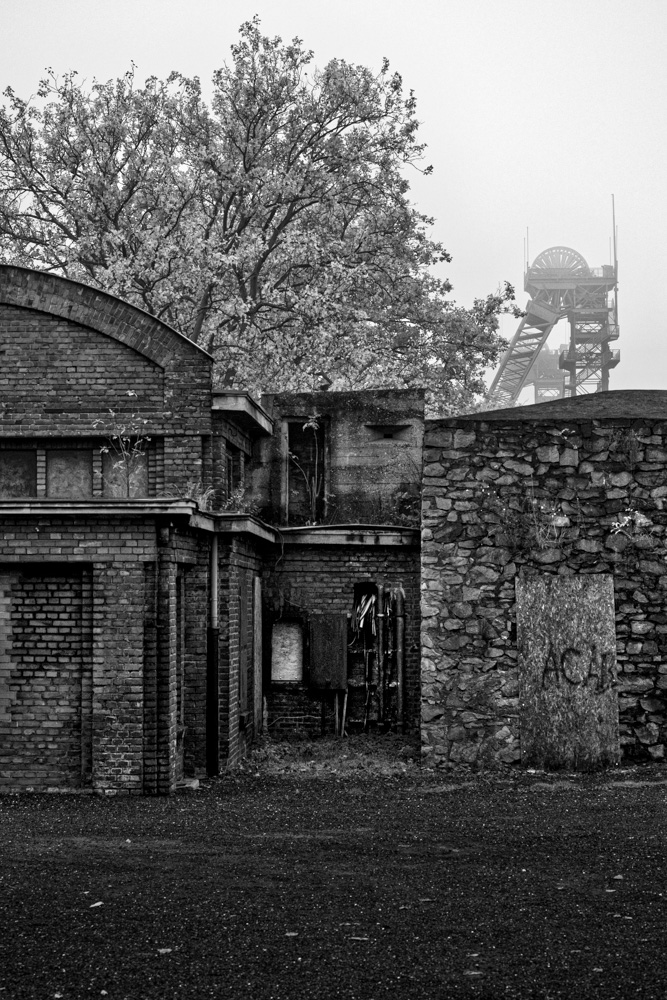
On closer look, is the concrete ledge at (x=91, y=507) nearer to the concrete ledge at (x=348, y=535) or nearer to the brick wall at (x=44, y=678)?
the brick wall at (x=44, y=678)

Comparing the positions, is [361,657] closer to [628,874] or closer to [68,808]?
[68,808]

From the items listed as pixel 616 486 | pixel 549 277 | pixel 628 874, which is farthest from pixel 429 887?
pixel 549 277

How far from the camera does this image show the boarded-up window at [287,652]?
55.6 ft

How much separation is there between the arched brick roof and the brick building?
0.03 m

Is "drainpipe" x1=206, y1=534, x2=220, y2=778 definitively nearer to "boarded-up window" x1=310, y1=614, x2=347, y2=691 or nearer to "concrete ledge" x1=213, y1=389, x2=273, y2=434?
"concrete ledge" x1=213, y1=389, x2=273, y2=434

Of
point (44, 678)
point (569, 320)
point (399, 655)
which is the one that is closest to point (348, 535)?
point (399, 655)

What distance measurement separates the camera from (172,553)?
12344 mm

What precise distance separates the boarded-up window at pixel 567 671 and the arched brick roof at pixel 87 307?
537 centimetres

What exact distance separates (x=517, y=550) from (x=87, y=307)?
6.33m

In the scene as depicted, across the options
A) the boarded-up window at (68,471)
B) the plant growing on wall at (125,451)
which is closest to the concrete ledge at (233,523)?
the plant growing on wall at (125,451)

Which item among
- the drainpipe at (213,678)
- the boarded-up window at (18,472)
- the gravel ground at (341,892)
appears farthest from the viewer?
the boarded-up window at (18,472)

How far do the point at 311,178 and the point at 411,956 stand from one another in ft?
65.6

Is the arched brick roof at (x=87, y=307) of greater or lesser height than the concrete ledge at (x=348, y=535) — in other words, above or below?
above

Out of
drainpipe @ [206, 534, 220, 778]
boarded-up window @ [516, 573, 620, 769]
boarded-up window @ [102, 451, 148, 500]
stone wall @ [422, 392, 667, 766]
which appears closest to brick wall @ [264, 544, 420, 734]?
boarded-up window @ [102, 451, 148, 500]
